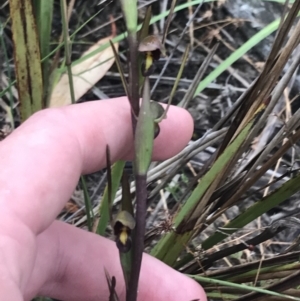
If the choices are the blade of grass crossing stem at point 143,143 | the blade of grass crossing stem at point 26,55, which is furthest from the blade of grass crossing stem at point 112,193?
the blade of grass crossing stem at point 143,143

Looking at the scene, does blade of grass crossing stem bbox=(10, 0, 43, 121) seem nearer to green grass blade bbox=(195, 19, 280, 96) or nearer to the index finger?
the index finger

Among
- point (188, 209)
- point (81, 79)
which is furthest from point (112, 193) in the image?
point (81, 79)

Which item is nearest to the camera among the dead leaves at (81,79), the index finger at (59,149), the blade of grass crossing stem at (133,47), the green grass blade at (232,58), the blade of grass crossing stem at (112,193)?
the blade of grass crossing stem at (133,47)

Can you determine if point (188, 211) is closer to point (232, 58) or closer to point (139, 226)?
point (139, 226)

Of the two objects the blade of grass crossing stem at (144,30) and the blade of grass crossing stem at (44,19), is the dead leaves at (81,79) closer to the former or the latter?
the blade of grass crossing stem at (44,19)

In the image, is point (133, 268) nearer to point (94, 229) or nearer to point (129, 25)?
point (129, 25)

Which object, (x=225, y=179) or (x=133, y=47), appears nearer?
(x=133, y=47)

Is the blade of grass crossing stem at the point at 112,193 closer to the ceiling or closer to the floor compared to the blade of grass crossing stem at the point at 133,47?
closer to the floor
